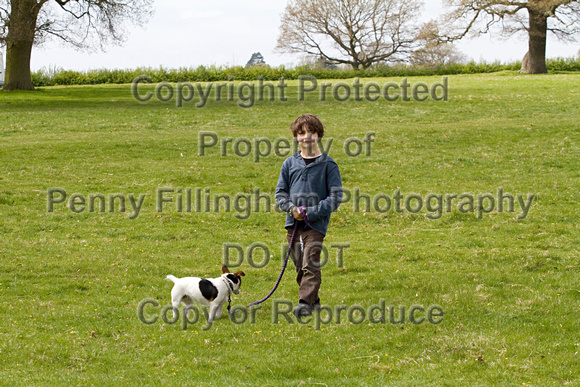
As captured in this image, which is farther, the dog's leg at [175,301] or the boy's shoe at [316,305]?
the boy's shoe at [316,305]

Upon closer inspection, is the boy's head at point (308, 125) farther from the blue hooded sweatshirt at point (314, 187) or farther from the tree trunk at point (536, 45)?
the tree trunk at point (536, 45)

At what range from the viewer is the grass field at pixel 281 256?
711 centimetres

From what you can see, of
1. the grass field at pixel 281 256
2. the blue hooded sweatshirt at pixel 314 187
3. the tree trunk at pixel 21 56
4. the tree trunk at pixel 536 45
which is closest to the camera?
the grass field at pixel 281 256

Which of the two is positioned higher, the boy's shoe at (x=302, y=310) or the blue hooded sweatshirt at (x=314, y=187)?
the blue hooded sweatshirt at (x=314, y=187)

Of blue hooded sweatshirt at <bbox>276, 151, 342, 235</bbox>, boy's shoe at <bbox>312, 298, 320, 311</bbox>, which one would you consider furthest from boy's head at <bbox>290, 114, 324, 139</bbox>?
boy's shoe at <bbox>312, 298, 320, 311</bbox>

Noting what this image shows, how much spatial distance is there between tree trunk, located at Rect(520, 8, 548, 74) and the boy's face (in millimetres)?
50098

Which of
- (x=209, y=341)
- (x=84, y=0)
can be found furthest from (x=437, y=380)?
(x=84, y=0)

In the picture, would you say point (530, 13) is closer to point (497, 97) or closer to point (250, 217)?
point (497, 97)

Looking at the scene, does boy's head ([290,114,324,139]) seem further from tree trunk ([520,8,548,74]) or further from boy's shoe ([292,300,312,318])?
tree trunk ([520,8,548,74])

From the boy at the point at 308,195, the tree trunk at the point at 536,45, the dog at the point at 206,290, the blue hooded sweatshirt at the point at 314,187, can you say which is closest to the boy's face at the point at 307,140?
the boy at the point at 308,195

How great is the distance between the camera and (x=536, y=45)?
54.1 metres

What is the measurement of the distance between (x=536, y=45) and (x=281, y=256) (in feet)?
159

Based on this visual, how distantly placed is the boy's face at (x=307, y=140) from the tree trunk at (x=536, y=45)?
5010 centimetres

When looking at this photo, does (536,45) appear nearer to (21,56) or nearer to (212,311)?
(21,56)
